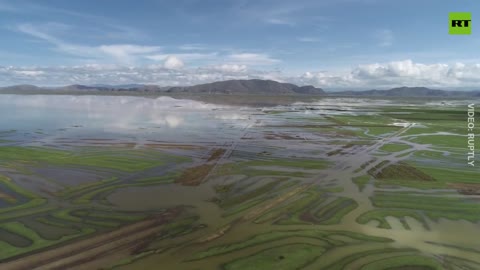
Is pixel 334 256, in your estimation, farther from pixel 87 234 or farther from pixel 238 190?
pixel 87 234

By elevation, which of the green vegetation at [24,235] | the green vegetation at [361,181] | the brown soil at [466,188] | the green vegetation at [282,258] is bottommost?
the green vegetation at [282,258]

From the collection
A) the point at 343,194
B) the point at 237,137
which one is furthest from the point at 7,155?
the point at 343,194

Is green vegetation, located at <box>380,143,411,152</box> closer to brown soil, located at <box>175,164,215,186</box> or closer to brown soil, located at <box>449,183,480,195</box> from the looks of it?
brown soil, located at <box>449,183,480,195</box>

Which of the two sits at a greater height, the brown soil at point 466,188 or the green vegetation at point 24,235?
the green vegetation at point 24,235

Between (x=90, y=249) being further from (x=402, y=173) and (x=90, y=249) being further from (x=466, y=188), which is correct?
(x=466, y=188)

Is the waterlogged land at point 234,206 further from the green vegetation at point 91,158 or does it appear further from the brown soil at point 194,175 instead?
the brown soil at point 194,175

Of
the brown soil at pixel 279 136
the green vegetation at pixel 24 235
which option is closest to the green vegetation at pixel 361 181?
the brown soil at pixel 279 136

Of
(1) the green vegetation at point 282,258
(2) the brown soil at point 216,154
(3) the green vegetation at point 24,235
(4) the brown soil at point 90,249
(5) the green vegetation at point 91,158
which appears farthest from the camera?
(2) the brown soil at point 216,154

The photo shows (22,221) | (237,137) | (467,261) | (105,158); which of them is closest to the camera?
(467,261)
